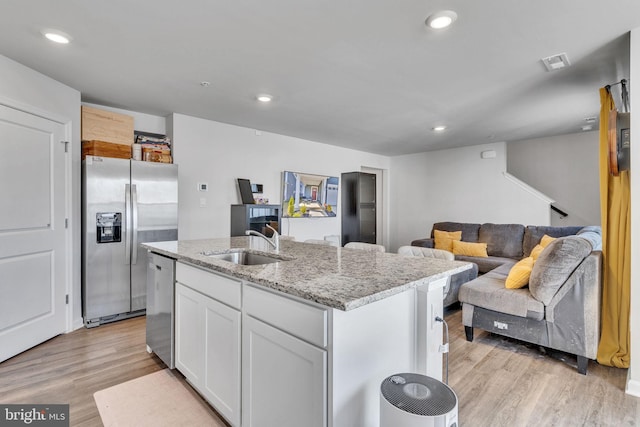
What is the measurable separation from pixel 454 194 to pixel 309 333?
5.90 m

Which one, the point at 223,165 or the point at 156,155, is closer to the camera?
the point at 156,155

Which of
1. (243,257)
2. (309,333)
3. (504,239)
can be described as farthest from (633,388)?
(504,239)

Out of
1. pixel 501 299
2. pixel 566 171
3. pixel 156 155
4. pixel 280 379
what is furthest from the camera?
pixel 566 171

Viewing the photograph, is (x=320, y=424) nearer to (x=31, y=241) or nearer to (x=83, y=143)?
(x=31, y=241)

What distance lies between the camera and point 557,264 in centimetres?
236

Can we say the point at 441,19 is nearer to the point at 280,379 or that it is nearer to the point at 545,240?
the point at 280,379

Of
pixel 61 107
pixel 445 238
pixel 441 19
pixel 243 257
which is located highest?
pixel 441 19

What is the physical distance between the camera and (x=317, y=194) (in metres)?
5.62

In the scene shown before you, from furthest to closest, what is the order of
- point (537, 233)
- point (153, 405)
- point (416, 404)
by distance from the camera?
1. point (537, 233)
2. point (153, 405)
3. point (416, 404)

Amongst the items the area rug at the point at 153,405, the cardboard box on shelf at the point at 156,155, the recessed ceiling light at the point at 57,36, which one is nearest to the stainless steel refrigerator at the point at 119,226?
the cardboard box on shelf at the point at 156,155

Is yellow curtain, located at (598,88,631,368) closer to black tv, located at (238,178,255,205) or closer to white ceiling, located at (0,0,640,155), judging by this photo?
white ceiling, located at (0,0,640,155)

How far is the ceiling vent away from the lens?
2418 mm

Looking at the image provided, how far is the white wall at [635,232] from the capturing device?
6.68 ft

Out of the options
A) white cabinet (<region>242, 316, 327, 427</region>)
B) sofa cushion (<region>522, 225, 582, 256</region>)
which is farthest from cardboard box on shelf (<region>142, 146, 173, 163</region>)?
sofa cushion (<region>522, 225, 582, 256</region>)
